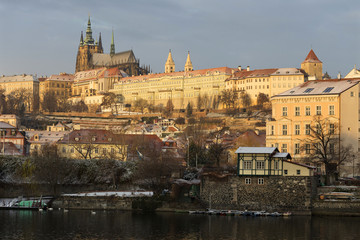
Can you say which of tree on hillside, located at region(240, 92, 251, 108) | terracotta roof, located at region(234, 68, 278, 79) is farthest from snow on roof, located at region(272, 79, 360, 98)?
terracotta roof, located at region(234, 68, 278, 79)

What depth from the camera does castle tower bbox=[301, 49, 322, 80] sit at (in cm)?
16788

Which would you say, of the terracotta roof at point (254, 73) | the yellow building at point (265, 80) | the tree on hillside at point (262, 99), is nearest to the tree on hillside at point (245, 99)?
the yellow building at point (265, 80)

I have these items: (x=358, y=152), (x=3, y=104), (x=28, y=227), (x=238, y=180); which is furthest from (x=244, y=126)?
(x=28, y=227)

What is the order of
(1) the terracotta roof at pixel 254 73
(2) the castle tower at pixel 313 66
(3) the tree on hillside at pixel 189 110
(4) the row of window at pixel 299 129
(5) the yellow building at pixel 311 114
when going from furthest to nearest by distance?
(3) the tree on hillside at pixel 189 110 < (1) the terracotta roof at pixel 254 73 < (2) the castle tower at pixel 313 66 < (5) the yellow building at pixel 311 114 < (4) the row of window at pixel 299 129

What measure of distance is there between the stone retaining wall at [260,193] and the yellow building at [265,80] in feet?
377

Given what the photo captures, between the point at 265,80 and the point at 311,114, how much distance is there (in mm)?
112544

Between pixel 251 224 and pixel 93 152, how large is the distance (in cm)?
4517

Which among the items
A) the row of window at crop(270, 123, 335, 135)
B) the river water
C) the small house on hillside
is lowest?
the river water

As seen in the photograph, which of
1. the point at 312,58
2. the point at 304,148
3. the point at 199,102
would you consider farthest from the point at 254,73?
the point at 304,148

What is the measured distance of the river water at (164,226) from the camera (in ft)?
149

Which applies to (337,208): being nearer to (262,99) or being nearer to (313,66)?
(313,66)

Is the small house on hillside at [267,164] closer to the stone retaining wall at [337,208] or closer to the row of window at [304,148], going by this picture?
the stone retaining wall at [337,208]

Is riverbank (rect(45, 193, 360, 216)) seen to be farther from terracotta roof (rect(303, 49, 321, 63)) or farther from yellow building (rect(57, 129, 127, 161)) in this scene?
terracotta roof (rect(303, 49, 321, 63))

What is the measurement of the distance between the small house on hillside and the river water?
12.6ft
